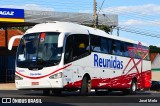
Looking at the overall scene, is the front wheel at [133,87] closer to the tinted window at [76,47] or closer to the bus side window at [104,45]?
the bus side window at [104,45]

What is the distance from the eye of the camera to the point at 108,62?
2597 cm

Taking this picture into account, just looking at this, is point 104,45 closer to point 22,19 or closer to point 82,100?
point 82,100

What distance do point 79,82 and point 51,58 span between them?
2.13m

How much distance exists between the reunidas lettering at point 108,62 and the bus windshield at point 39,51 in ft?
11.4

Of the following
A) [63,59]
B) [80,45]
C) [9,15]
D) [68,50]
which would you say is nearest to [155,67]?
[9,15]

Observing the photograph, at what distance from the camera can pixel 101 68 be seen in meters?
25.2

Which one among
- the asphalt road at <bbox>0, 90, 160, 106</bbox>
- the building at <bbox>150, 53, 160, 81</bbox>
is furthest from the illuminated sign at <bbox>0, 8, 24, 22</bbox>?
the building at <bbox>150, 53, 160, 81</bbox>

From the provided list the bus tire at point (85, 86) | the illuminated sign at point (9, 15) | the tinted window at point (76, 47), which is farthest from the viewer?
the illuminated sign at point (9, 15)

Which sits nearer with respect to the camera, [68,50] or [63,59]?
[63,59]

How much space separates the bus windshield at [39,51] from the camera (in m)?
21.1

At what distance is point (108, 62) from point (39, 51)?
18.9 ft


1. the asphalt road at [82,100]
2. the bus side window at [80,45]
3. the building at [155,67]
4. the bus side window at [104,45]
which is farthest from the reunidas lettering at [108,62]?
the building at [155,67]

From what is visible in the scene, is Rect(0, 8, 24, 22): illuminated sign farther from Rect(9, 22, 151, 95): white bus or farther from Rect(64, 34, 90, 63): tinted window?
Rect(64, 34, 90, 63): tinted window

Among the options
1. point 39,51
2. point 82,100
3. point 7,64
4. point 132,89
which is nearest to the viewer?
point 82,100
